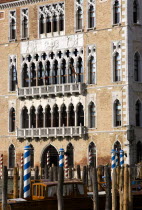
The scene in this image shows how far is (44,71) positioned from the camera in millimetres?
38188

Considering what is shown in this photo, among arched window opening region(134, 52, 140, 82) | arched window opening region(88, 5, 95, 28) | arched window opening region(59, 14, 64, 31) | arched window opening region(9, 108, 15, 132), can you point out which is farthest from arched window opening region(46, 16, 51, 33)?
arched window opening region(134, 52, 140, 82)

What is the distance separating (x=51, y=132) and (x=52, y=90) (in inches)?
92.0

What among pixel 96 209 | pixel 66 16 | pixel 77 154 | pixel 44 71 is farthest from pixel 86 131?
pixel 96 209

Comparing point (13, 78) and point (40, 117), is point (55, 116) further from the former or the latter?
point (13, 78)

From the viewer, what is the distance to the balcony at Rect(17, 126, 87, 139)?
120ft

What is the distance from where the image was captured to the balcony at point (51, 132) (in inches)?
1441

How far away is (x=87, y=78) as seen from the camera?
36.9 metres

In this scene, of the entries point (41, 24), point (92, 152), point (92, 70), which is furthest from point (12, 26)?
point (92, 152)

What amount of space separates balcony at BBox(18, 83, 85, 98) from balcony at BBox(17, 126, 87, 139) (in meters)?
1.93

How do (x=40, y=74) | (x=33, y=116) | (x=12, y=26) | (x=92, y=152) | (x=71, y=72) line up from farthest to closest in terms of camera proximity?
(x=12, y=26) → (x=33, y=116) → (x=40, y=74) → (x=71, y=72) → (x=92, y=152)

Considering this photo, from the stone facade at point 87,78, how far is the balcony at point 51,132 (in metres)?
0.28

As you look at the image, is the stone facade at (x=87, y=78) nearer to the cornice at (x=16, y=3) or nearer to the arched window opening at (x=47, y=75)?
the cornice at (x=16, y=3)

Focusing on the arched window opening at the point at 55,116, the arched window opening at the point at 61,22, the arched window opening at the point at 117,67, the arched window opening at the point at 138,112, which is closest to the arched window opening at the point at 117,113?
the arched window opening at the point at 138,112

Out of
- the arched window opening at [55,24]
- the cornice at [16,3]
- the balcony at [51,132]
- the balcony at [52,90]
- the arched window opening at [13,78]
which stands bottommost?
the balcony at [51,132]
